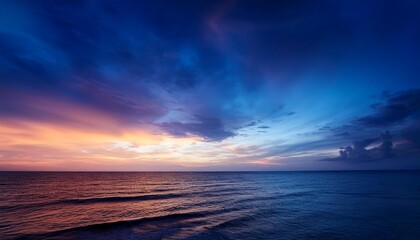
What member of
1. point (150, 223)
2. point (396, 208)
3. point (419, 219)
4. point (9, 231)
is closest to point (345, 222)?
point (419, 219)

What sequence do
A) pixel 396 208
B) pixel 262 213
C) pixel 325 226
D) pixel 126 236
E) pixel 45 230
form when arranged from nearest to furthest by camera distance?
pixel 126 236, pixel 45 230, pixel 325 226, pixel 262 213, pixel 396 208

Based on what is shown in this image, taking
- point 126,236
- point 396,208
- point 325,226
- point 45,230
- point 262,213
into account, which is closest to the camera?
point 126,236

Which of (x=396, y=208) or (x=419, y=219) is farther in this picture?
(x=396, y=208)

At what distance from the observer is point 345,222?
2569cm

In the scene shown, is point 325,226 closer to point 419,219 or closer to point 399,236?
point 399,236

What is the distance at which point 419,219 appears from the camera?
86.4 feet

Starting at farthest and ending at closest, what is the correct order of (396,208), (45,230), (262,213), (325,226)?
(396,208) < (262,213) < (325,226) < (45,230)

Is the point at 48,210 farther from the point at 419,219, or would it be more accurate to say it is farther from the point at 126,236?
the point at 419,219

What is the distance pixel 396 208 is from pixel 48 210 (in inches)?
1966

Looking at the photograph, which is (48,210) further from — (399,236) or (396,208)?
(396,208)

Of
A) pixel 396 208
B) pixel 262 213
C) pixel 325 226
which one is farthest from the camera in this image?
pixel 396 208

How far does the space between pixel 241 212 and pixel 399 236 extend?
16.5 meters


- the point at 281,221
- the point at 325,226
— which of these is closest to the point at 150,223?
the point at 281,221

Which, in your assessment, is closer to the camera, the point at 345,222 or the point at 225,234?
the point at 225,234
